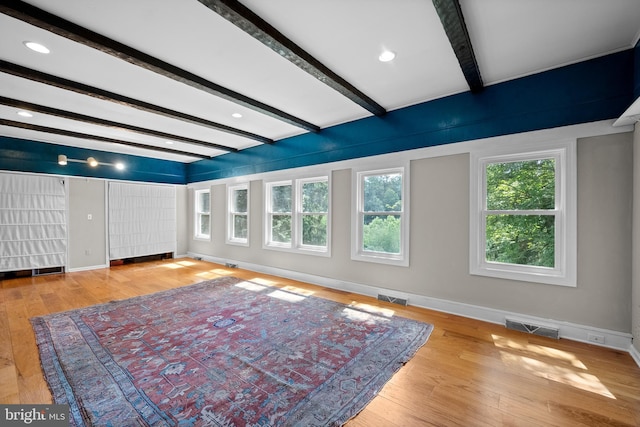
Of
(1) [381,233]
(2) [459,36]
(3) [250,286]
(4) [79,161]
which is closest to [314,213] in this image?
(1) [381,233]

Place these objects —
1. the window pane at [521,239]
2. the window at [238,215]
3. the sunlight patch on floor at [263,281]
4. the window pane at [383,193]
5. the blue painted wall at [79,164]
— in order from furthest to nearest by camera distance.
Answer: the window at [238,215], the blue painted wall at [79,164], the sunlight patch on floor at [263,281], the window pane at [383,193], the window pane at [521,239]

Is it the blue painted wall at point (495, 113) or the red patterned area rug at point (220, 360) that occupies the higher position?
the blue painted wall at point (495, 113)

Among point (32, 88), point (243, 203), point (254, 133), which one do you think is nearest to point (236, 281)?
point (243, 203)

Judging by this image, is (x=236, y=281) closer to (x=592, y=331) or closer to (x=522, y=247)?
(x=522, y=247)

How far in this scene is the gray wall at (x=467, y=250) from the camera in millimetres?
2408

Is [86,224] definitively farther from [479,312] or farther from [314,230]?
[479,312]

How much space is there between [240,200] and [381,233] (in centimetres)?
359

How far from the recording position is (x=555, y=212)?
269 centimetres

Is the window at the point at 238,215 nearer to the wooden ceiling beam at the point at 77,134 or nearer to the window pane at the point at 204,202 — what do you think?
the window pane at the point at 204,202

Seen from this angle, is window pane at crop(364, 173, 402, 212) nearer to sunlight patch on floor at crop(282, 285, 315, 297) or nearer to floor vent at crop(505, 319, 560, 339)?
sunlight patch on floor at crop(282, 285, 315, 297)

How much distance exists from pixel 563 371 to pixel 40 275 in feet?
26.5

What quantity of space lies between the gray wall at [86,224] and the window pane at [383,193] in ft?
19.7

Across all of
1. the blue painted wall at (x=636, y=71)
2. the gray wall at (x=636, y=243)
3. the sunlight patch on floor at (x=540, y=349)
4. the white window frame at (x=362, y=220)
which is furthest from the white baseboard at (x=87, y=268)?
the blue painted wall at (x=636, y=71)

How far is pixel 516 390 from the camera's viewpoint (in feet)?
6.07
